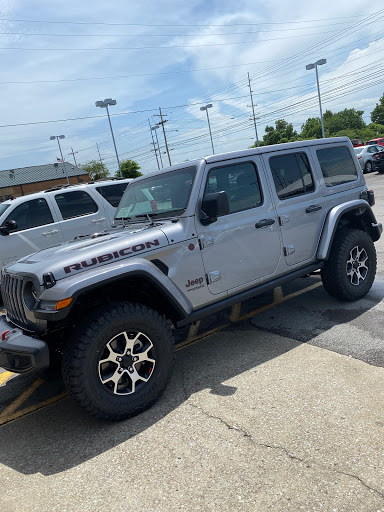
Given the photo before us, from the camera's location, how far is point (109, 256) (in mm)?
3258

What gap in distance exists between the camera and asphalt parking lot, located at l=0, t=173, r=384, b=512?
7.78 ft

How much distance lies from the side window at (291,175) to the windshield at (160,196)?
3.43ft

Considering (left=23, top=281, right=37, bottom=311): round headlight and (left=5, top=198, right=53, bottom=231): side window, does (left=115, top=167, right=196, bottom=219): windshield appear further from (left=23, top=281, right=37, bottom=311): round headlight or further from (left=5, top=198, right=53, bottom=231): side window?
(left=5, top=198, right=53, bottom=231): side window

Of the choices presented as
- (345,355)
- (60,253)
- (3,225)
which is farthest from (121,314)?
(3,225)

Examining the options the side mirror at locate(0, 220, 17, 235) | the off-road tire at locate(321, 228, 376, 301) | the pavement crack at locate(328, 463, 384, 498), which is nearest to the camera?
the pavement crack at locate(328, 463, 384, 498)

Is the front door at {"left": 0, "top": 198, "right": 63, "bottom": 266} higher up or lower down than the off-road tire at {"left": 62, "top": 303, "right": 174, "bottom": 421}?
higher up

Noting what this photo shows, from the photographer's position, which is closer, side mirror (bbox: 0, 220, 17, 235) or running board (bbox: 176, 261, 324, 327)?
running board (bbox: 176, 261, 324, 327)

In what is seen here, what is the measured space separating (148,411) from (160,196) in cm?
199

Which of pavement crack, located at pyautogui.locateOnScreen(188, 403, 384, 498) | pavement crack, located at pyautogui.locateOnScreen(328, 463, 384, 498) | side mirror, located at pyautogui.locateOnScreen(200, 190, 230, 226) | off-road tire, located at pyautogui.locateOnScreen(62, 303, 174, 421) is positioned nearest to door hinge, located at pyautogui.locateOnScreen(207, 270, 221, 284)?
side mirror, located at pyautogui.locateOnScreen(200, 190, 230, 226)

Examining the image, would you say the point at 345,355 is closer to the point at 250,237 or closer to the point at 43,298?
the point at 250,237

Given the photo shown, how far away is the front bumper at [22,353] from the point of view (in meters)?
2.94

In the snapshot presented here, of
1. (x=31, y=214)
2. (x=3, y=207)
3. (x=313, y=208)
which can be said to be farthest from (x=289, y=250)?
(x=3, y=207)

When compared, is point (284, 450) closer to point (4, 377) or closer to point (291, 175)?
point (291, 175)

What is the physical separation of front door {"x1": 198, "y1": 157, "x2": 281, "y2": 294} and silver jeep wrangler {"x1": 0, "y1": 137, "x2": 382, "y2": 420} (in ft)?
0.04
